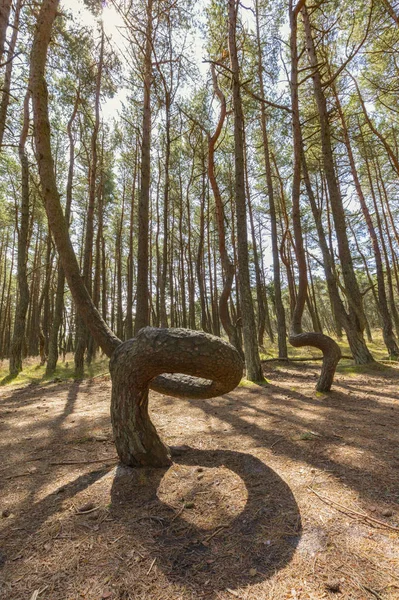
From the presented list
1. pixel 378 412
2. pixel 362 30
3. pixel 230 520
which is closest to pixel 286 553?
pixel 230 520

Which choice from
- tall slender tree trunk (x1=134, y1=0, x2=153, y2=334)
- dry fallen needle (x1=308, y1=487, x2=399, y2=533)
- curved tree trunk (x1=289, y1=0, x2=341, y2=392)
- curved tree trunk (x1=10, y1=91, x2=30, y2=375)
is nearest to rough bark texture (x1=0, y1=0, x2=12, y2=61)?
tall slender tree trunk (x1=134, y1=0, x2=153, y2=334)

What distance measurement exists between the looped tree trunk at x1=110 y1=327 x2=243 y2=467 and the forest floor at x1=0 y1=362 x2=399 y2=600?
7.3 inches

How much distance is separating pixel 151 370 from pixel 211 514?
1074 mm

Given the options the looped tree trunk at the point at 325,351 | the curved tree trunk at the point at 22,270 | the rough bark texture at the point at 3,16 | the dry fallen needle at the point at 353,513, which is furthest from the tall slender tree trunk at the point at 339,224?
the curved tree trunk at the point at 22,270

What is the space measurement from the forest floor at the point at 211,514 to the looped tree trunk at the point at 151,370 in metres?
0.18

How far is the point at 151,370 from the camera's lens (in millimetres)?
2293

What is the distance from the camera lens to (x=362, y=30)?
9016 mm

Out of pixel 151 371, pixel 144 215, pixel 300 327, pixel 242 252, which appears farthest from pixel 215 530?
pixel 144 215

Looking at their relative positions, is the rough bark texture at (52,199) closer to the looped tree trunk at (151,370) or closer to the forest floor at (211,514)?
the looped tree trunk at (151,370)

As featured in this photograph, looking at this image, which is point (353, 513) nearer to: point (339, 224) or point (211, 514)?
point (211, 514)

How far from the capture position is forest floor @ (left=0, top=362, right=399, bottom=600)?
126 cm

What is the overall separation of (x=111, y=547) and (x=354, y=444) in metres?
2.41

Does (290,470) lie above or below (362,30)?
below

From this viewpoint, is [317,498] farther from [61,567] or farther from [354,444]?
[61,567]
